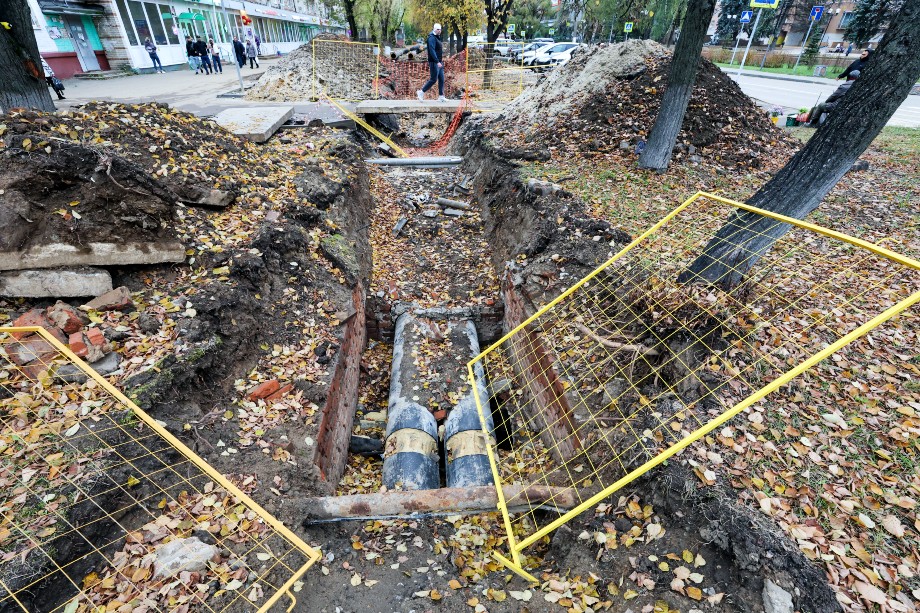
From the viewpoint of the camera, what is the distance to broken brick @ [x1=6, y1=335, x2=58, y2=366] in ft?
11.8

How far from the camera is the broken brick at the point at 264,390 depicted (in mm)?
4289

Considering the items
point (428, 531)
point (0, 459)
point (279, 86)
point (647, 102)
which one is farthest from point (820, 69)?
point (0, 459)

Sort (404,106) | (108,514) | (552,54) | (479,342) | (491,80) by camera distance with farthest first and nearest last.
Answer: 1. (552,54)
2. (491,80)
3. (404,106)
4. (479,342)
5. (108,514)

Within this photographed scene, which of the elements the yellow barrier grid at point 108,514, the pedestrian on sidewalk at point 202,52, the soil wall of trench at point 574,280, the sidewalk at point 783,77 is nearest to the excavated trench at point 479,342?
the soil wall of trench at point 574,280

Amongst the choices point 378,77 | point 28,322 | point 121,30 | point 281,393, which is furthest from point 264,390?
point 121,30

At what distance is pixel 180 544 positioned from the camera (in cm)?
287

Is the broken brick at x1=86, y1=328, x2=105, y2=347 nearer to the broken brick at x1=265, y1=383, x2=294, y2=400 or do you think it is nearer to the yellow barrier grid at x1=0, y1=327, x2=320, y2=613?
the yellow barrier grid at x1=0, y1=327, x2=320, y2=613

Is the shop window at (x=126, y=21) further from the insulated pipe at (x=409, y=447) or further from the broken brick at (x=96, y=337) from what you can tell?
the insulated pipe at (x=409, y=447)

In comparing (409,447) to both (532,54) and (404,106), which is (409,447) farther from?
(532,54)

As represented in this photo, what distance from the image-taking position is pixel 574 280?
5.62 m

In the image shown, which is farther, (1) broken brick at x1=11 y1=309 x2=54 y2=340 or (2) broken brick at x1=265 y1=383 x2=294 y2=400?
(2) broken brick at x1=265 y1=383 x2=294 y2=400

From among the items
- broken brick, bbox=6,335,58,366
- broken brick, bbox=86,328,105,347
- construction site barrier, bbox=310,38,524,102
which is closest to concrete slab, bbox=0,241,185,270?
broken brick, bbox=6,335,58,366

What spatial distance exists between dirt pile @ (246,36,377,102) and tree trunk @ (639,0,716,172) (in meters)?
12.5

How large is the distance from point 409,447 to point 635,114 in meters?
9.52
